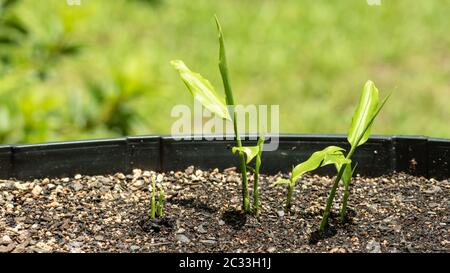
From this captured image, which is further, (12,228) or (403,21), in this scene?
(403,21)

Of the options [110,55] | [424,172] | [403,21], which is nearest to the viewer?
[424,172]

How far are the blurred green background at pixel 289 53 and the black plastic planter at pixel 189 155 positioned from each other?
1.13m

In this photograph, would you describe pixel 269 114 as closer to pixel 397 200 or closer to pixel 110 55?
pixel 110 55

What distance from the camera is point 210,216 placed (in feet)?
4.58

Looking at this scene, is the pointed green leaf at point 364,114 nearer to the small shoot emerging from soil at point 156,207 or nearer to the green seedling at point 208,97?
the green seedling at point 208,97

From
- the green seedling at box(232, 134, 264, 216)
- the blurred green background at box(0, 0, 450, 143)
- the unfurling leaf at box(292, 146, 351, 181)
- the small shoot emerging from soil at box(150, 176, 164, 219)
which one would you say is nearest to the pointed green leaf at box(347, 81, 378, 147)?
the unfurling leaf at box(292, 146, 351, 181)

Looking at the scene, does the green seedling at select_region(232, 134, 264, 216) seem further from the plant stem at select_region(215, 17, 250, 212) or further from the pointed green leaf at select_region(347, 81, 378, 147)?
the pointed green leaf at select_region(347, 81, 378, 147)

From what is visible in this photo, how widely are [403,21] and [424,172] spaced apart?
275 cm

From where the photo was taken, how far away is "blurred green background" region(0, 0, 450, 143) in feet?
11.3
